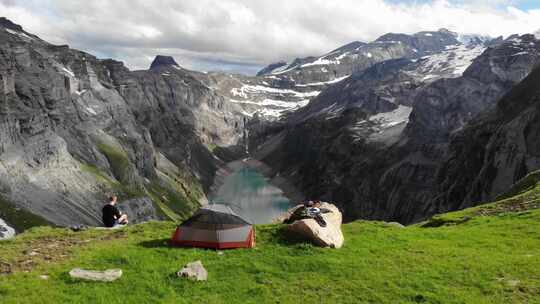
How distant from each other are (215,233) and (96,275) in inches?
304

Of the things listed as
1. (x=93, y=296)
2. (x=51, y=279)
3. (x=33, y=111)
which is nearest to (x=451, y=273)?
(x=93, y=296)

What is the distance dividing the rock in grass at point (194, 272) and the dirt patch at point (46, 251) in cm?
707

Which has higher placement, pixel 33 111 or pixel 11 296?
pixel 33 111

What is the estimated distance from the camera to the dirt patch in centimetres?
2416

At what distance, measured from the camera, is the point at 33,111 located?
127812mm

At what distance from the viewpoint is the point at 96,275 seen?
22547 millimetres

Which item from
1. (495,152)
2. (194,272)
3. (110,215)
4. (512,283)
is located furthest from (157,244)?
(495,152)

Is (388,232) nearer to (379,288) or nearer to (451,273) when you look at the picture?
(451,273)

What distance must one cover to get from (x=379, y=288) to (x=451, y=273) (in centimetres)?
437

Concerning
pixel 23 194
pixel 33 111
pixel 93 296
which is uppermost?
pixel 33 111

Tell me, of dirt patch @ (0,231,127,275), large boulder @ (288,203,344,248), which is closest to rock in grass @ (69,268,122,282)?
dirt patch @ (0,231,127,275)

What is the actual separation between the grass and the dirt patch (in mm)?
57

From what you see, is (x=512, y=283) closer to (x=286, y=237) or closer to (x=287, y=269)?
(x=287, y=269)

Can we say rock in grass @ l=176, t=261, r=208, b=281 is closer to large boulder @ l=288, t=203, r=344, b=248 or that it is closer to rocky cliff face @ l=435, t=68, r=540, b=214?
large boulder @ l=288, t=203, r=344, b=248
